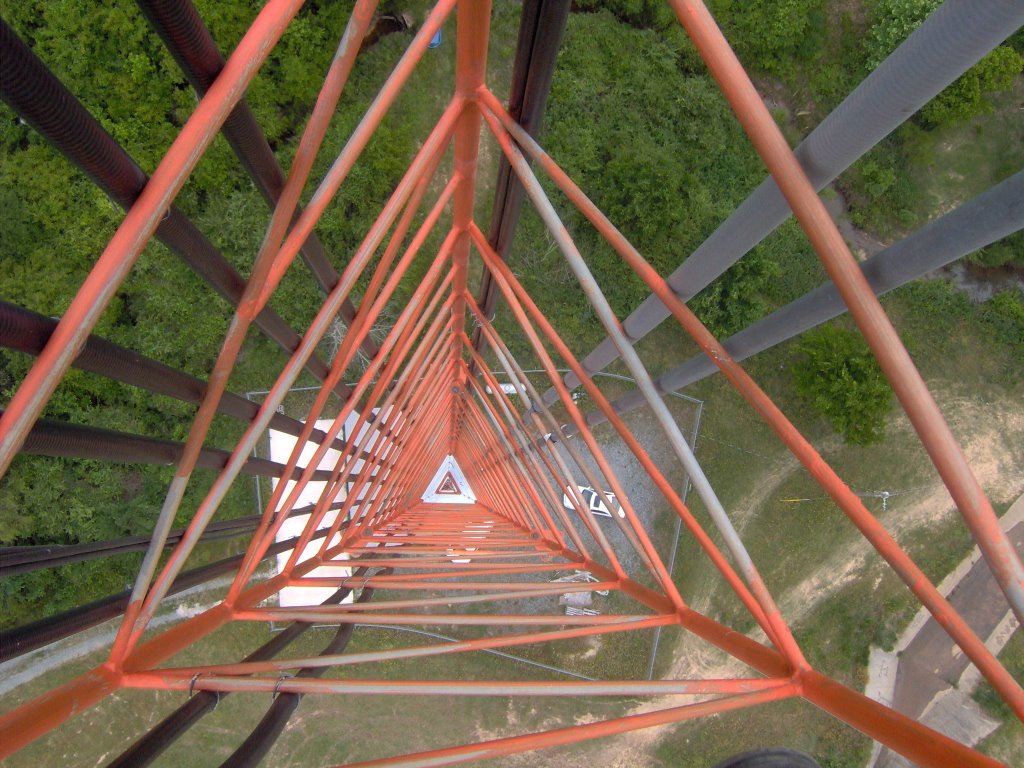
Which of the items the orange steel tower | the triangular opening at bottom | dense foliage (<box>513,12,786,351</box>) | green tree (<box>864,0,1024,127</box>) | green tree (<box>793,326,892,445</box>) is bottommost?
the triangular opening at bottom

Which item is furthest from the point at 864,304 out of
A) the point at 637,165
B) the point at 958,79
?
the point at 958,79

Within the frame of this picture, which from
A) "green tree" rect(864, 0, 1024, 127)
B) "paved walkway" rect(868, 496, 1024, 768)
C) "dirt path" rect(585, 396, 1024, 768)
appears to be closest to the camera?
"green tree" rect(864, 0, 1024, 127)

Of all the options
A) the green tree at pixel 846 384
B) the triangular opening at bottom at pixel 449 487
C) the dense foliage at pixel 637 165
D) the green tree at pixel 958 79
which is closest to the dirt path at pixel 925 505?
the green tree at pixel 846 384

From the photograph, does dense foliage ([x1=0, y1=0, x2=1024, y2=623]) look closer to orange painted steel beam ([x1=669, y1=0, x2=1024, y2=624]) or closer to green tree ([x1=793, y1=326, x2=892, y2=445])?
green tree ([x1=793, y1=326, x2=892, y2=445])

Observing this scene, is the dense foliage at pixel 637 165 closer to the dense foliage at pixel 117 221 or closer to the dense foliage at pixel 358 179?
the dense foliage at pixel 358 179

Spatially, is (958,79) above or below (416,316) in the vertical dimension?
above

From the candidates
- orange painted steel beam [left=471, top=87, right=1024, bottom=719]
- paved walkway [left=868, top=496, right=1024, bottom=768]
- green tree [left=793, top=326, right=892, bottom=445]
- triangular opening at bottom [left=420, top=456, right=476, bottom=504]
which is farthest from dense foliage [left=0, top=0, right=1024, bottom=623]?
orange painted steel beam [left=471, top=87, right=1024, bottom=719]

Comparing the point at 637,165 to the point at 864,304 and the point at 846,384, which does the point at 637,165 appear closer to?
the point at 846,384
